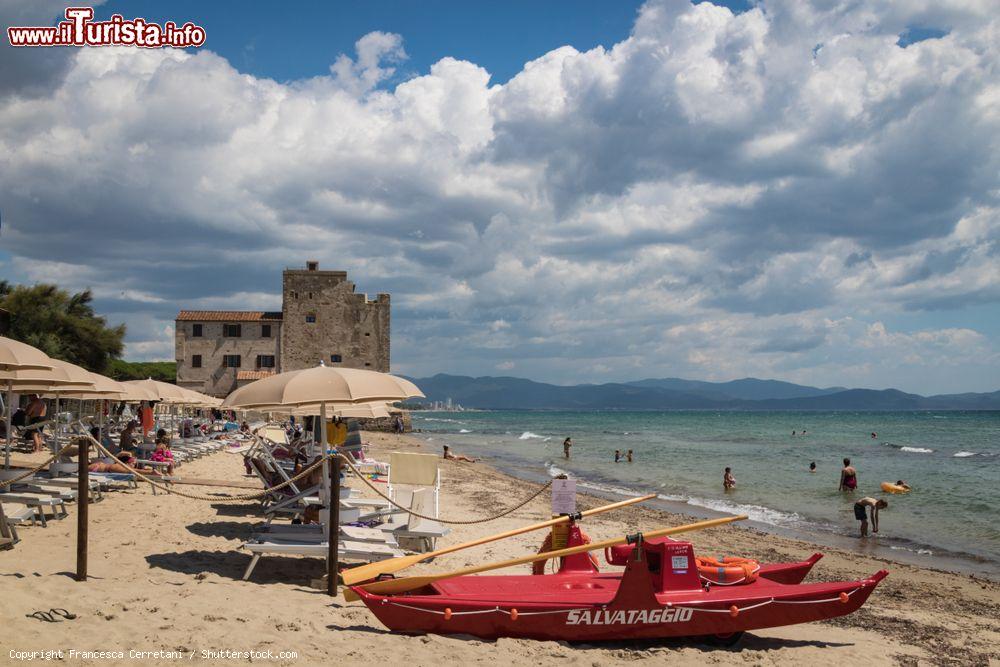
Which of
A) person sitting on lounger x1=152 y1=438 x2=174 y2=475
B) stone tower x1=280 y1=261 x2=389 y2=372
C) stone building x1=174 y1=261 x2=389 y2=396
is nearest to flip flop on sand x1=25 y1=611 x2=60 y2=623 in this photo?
person sitting on lounger x1=152 y1=438 x2=174 y2=475

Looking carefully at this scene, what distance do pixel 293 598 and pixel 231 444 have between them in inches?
890

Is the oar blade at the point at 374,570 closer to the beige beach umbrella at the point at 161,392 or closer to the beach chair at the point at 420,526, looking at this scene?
the beach chair at the point at 420,526

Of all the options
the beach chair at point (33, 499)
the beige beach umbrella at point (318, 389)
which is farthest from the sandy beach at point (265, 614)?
the beige beach umbrella at point (318, 389)

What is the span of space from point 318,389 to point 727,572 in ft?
15.5

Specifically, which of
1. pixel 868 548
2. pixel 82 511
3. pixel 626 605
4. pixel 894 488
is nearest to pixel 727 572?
pixel 626 605

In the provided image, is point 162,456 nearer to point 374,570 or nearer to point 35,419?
point 35,419

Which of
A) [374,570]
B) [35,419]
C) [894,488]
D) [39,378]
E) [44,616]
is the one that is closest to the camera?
[44,616]

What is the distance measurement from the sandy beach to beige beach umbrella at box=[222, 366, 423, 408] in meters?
1.93

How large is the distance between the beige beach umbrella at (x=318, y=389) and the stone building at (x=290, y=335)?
43931 millimetres

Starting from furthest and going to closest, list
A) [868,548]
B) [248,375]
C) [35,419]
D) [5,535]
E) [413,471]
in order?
[248,375]
[35,419]
[868,548]
[413,471]
[5,535]

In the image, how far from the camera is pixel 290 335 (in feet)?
176

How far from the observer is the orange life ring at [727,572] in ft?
23.7

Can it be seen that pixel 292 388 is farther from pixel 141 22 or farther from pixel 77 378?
pixel 141 22

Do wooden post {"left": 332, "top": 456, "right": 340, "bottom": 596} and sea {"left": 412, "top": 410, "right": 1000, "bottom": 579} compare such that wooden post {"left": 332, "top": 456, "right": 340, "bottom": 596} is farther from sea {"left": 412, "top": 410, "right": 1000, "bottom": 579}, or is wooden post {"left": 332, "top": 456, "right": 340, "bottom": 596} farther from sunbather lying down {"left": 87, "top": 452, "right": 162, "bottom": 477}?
sea {"left": 412, "top": 410, "right": 1000, "bottom": 579}
